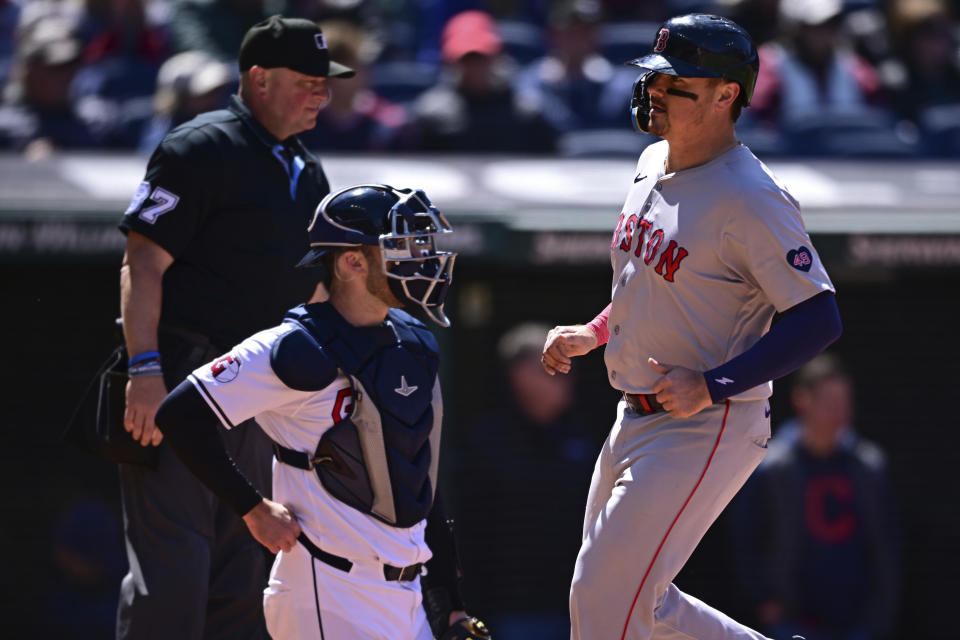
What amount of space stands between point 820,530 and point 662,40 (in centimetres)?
364

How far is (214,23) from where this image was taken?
26.1 feet

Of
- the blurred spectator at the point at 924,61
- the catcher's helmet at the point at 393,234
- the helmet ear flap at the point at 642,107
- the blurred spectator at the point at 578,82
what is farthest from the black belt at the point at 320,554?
the blurred spectator at the point at 924,61

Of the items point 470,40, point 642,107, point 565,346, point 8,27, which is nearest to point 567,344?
point 565,346

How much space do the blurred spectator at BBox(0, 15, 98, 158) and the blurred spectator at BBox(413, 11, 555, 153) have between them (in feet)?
5.49

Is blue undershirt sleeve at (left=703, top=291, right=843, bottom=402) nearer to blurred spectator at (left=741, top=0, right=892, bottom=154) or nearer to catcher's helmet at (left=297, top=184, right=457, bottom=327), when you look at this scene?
catcher's helmet at (left=297, top=184, right=457, bottom=327)

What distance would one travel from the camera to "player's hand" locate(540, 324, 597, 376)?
3.45 meters

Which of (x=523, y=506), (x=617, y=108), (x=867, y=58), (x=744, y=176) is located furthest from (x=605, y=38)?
(x=744, y=176)

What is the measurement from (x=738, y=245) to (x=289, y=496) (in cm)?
108

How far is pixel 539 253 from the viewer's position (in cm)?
627

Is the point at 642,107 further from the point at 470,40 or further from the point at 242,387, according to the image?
the point at 470,40

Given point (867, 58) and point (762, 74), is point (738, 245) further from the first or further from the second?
point (867, 58)

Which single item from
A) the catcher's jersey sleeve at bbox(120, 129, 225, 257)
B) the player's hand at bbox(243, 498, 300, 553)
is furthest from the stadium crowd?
the player's hand at bbox(243, 498, 300, 553)

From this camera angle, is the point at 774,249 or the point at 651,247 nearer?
the point at 774,249

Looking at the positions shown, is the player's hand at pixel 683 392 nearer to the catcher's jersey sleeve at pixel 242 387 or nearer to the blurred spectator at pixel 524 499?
the catcher's jersey sleeve at pixel 242 387
